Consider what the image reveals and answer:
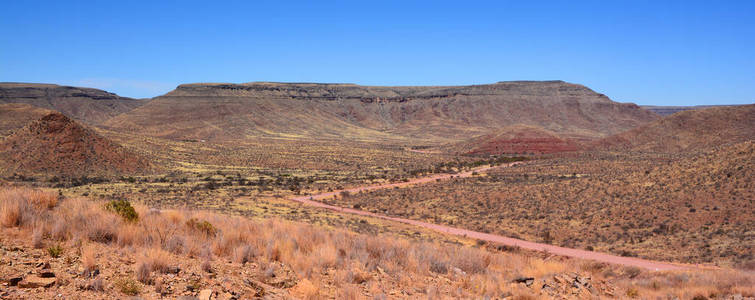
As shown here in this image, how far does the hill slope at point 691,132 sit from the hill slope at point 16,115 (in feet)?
276

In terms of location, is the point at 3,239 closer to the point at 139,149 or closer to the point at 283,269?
the point at 283,269

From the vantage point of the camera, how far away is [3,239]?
668 cm

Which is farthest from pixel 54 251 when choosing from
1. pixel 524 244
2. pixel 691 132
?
pixel 691 132

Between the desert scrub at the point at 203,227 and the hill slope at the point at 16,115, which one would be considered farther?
the hill slope at the point at 16,115

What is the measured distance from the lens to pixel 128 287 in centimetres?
572

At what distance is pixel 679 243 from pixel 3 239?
74.3ft

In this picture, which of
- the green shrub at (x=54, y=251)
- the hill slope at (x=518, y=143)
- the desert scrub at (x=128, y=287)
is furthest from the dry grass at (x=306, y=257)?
the hill slope at (x=518, y=143)

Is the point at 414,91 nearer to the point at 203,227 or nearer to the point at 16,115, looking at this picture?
the point at 16,115

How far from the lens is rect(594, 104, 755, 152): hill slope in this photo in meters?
74.6

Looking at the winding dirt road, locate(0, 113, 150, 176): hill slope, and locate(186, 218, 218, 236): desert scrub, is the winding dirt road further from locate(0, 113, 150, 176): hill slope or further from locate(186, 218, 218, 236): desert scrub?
locate(0, 113, 150, 176): hill slope

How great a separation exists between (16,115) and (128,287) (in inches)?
2821

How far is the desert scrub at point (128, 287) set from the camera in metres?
5.68

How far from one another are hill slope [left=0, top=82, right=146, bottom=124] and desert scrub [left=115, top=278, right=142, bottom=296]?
178m

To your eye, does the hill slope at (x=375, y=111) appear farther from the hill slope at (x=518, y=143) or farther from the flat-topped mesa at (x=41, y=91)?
the flat-topped mesa at (x=41, y=91)
